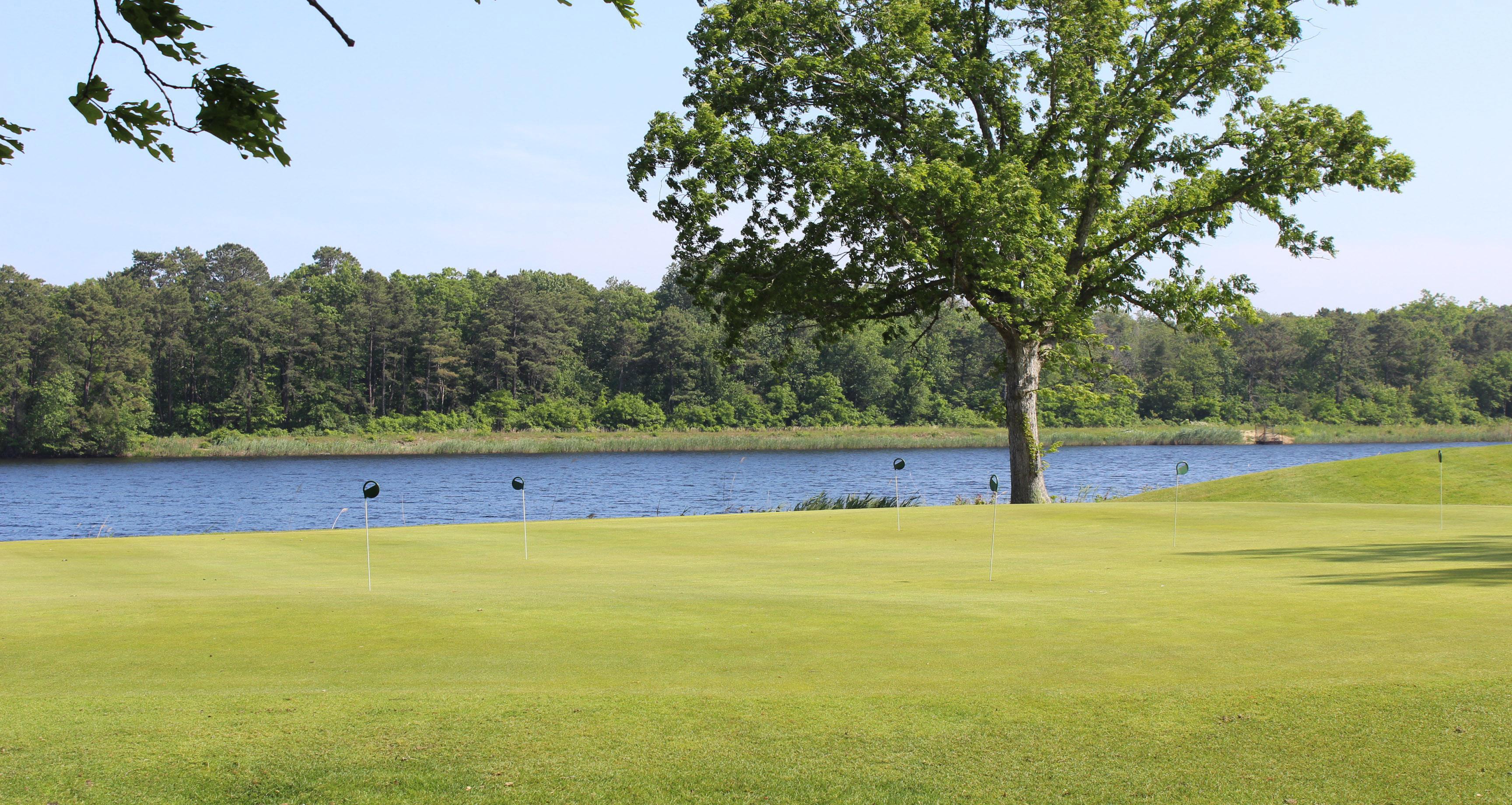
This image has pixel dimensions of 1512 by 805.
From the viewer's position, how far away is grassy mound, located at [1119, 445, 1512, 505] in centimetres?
2603

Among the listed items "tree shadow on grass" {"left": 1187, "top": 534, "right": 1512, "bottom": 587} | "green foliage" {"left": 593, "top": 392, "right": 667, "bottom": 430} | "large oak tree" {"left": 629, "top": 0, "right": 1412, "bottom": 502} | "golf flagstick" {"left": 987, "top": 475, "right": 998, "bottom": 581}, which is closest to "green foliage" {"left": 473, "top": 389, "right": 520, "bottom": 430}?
"green foliage" {"left": 593, "top": 392, "right": 667, "bottom": 430}

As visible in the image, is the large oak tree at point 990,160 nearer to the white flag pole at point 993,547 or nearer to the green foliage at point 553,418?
the white flag pole at point 993,547

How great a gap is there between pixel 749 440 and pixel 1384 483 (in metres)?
67.0

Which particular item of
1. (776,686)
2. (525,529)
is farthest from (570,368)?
(776,686)

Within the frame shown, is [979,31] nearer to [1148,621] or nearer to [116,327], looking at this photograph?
[1148,621]

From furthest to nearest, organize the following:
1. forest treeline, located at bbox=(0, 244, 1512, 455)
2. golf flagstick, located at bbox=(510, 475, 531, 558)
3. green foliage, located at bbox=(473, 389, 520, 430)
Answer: green foliage, located at bbox=(473, 389, 520, 430), forest treeline, located at bbox=(0, 244, 1512, 455), golf flagstick, located at bbox=(510, 475, 531, 558)

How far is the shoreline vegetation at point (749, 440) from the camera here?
84.2m

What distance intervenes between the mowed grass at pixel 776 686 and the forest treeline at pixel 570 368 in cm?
7134

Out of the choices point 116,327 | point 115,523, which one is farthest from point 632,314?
point 115,523

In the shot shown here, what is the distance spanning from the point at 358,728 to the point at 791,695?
2.55 metres

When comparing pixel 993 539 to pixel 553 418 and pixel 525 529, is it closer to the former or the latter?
pixel 525 529

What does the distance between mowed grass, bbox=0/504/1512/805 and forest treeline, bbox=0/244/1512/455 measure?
7134 centimetres

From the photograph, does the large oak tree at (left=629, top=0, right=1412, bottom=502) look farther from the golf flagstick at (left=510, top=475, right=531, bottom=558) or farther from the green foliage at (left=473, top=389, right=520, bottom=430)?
the green foliage at (left=473, top=389, right=520, bottom=430)

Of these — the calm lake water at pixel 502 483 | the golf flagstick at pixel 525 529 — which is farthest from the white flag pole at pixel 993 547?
the calm lake water at pixel 502 483
